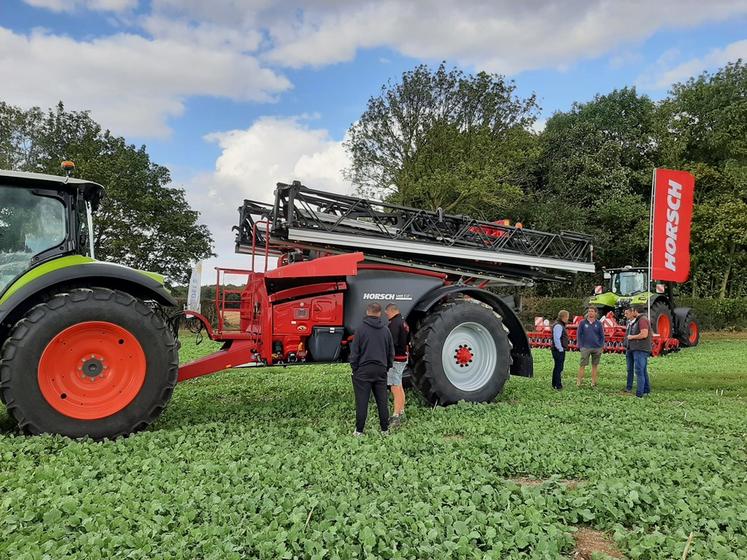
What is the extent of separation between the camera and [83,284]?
6.01 meters

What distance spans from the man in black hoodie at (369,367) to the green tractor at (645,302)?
14.3 metres

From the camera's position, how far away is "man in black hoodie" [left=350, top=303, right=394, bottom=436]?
655cm

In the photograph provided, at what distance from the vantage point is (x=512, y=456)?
5355 mm

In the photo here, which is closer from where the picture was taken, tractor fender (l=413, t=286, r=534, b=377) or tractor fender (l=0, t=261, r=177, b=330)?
tractor fender (l=0, t=261, r=177, b=330)

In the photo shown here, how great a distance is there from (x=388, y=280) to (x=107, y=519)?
4808 mm

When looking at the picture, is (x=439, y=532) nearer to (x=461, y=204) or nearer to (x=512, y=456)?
(x=512, y=456)

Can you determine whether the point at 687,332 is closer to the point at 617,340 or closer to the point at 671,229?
the point at 617,340

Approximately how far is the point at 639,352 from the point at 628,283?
443 inches

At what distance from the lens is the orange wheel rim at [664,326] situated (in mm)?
18691

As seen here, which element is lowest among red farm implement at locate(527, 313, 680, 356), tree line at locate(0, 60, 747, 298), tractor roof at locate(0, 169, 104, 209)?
red farm implement at locate(527, 313, 680, 356)

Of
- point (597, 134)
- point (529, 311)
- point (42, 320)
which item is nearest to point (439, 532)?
point (42, 320)

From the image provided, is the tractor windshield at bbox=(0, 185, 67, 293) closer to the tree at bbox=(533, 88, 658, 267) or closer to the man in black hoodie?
the man in black hoodie

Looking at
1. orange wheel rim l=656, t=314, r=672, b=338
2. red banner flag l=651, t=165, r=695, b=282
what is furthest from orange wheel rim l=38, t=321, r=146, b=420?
orange wheel rim l=656, t=314, r=672, b=338

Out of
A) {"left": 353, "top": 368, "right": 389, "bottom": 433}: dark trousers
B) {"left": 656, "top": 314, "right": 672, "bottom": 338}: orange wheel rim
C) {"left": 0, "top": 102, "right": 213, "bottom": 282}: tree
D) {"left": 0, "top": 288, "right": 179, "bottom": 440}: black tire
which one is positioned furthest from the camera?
{"left": 0, "top": 102, "right": 213, "bottom": 282}: tree
